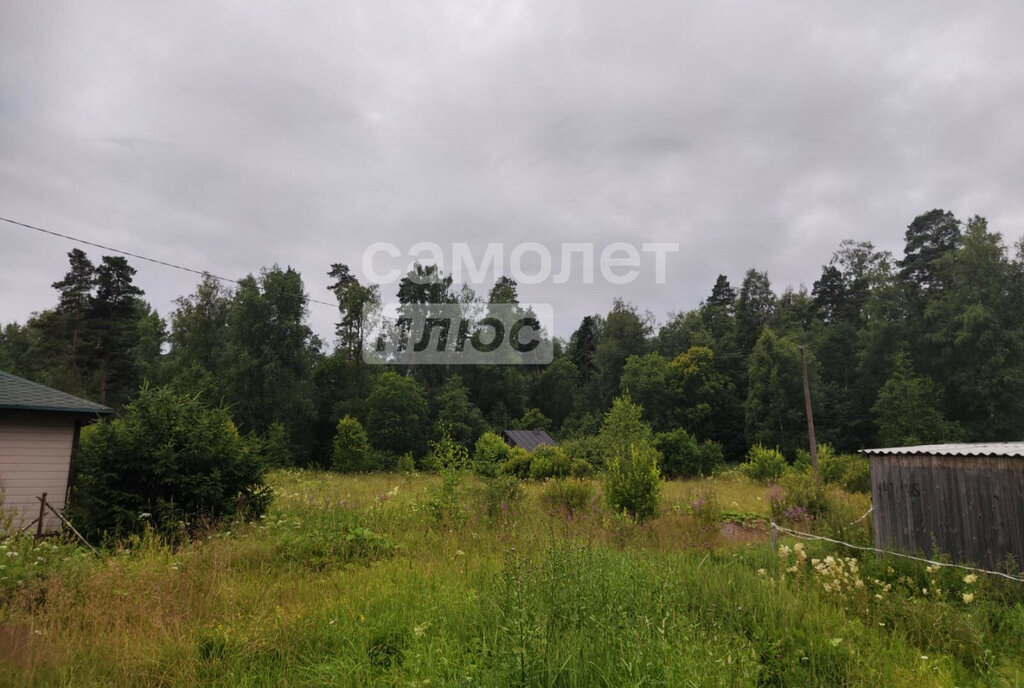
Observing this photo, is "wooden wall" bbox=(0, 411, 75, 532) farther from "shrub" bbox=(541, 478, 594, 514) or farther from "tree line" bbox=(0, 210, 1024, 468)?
"tree line" bbox=(0, 210, 1024, 468)

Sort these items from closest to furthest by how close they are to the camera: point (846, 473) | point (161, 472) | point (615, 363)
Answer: point (161, 472)
point (846, 473)
point (615, 363)

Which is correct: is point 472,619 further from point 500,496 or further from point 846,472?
point 846,472

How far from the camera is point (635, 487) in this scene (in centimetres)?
977

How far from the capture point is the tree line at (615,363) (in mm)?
27938

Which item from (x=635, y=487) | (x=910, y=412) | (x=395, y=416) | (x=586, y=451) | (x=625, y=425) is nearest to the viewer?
(x=635, y=487)

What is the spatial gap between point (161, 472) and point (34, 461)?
355cm

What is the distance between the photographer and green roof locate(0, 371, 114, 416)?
29.1 feet

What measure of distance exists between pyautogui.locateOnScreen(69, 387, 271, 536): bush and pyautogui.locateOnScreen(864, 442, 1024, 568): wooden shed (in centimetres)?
986

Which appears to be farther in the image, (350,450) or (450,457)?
(350,450)

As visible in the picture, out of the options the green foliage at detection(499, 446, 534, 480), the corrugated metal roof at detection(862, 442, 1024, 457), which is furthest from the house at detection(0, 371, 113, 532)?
the corrugated metal roof at detection(862, 442, 1024, 457)

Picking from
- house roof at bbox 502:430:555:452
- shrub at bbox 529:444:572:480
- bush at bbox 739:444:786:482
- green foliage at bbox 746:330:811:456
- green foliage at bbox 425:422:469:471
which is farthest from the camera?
green foliage at bbox 746:330:811:456

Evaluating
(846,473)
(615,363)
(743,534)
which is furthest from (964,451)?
(615,363)

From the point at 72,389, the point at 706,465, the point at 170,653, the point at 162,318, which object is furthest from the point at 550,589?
the point at 162,318

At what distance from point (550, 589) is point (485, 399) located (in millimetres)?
35453
